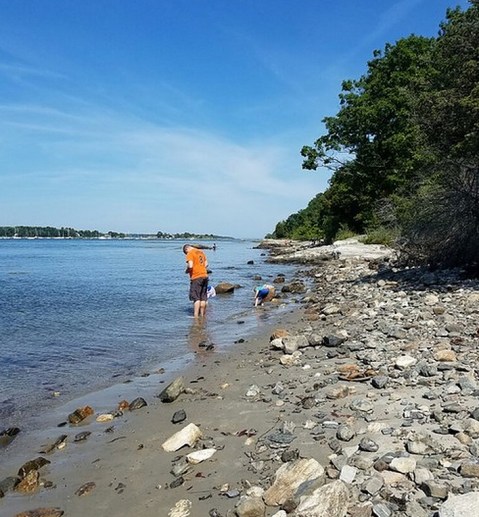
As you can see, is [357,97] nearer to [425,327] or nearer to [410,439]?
[425,327]

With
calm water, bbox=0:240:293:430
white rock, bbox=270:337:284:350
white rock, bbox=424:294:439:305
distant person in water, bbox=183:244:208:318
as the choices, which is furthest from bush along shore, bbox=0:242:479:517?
distant person in water, bbox=183:244:208:318

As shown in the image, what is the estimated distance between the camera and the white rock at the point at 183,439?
17.0 ft

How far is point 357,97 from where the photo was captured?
43.6 meters

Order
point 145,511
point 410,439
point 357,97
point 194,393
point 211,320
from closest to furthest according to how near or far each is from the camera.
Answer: point 145,511
point 410,439
point 194,393
point 211,320
point 357,97

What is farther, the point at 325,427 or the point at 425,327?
the point at 425,327

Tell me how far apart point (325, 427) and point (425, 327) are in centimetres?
482

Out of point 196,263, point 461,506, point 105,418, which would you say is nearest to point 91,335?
point 196,263

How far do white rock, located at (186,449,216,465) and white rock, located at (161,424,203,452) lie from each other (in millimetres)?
293

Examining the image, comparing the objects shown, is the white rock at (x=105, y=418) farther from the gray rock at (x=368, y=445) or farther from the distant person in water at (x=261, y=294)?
the distant person in water at (x=261, y=294)

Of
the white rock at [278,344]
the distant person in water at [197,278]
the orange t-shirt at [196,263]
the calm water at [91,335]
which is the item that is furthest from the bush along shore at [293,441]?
the orange t-shirt at [196,263]

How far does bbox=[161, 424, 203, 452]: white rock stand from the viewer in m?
5.19

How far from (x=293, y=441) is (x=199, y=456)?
96cm

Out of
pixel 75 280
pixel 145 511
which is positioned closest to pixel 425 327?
pixel 145 511

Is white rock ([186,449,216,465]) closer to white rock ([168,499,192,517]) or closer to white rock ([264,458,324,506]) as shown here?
white rock ([168,499,192,517])
